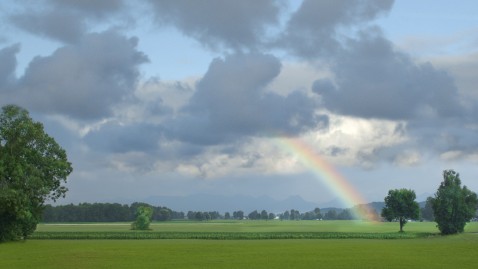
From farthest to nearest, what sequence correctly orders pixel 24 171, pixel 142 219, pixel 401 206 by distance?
1. pixel 142 219
2. pixel 401 206
3. pixel 24 171

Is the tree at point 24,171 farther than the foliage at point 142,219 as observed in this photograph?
No

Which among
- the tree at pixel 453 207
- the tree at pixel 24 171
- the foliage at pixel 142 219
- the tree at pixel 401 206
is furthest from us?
the foliage at pixel 142 219

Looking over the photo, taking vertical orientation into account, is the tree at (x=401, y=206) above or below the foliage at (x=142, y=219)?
above

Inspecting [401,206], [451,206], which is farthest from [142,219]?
[451,206]

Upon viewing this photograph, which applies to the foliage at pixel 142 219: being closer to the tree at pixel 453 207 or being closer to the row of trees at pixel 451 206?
the row of trees at pixel 451 206

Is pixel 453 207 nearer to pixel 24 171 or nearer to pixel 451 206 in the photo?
pixel 451 206

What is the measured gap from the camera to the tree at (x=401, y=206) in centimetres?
14875

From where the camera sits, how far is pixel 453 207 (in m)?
131

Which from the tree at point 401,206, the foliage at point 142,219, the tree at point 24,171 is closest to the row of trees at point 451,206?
the tree at point 401,206

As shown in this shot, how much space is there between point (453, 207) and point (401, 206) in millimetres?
19213

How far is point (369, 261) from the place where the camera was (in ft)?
175

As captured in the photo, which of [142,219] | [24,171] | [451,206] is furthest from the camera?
[142,219]

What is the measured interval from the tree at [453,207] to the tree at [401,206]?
12.9 m

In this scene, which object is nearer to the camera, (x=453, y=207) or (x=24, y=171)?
(x=24, y=171)
